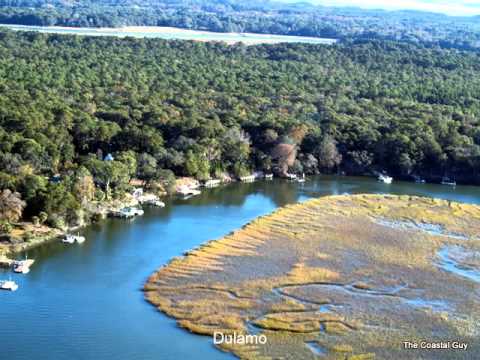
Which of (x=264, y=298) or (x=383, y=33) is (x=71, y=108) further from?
(x=383, y=33)

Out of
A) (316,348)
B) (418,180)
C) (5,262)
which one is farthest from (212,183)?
(316,348)

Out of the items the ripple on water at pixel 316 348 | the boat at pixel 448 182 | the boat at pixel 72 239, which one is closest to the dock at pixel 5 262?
the boat at pixel 72 239

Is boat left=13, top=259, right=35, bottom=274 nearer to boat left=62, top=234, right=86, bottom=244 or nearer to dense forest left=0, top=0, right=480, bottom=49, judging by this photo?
boat left=62, top=234, right=86, bottom=244

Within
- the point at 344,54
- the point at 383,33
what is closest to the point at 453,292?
the point at 344,54

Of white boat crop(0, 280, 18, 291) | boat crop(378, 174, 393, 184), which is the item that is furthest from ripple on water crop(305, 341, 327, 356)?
boat crop(378, 174, 393, 184)

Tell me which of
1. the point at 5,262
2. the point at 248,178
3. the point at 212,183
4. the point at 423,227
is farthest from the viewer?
the point at 248,178

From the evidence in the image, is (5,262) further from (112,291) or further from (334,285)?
(334,285)
